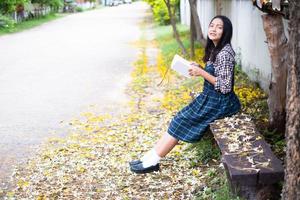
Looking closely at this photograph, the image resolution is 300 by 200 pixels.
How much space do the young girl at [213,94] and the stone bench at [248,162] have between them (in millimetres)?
359

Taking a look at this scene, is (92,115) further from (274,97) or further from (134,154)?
(274,97)

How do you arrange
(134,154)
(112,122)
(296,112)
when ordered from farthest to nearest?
(112,122), (134,154), (296,112)

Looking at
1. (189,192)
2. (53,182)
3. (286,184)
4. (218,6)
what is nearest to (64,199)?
(53,182)

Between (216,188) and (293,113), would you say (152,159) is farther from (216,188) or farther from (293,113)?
(293,113)

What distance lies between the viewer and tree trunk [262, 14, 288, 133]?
5219 millimetres

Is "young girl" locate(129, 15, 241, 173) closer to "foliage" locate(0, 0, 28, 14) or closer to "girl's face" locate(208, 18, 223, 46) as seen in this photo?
"girl's face" locate(208, 18, 223, 46)

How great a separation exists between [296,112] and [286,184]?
0.53 meters

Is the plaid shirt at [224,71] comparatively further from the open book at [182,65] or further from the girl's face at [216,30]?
the open book at [182,65]

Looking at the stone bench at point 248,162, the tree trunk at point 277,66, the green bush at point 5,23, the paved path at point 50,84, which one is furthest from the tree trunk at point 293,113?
the green bush at point 5,23

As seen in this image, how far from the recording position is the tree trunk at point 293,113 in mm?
3162

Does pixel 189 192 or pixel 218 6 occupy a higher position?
pixel 218 6

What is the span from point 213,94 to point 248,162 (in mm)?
1308

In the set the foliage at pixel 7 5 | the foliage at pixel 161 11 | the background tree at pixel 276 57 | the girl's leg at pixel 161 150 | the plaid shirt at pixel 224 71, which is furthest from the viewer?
the foliage at pixel 7 5

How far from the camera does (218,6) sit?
511 inches
